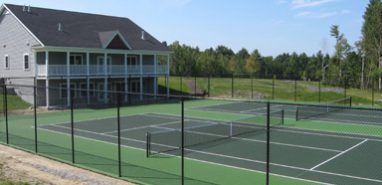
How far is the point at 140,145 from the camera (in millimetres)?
17500

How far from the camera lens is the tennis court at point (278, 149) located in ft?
42.7

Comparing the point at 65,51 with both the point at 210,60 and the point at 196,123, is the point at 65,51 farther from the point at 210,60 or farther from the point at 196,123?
the point at 210,60

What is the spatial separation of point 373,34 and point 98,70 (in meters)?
38.5

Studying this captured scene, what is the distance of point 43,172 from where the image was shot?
12375 mm

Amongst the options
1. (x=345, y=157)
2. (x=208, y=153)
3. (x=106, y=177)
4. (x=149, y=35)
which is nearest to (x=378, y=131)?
(x=345, y=157)

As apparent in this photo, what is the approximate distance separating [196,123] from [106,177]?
13096 mm

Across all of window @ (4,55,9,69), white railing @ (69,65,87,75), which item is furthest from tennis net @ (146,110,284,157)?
window @ (4,55,9,69)

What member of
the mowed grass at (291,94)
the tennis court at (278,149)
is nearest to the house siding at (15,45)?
the tennis court at (278,149)

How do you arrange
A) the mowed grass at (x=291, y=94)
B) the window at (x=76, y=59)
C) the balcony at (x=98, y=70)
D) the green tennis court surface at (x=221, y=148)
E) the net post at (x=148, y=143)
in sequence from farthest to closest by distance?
the mowed grass at (x=291, y=94) < the window at (x=76, y=59) < the balcony at (x=98, y=70) < the net post at (x=148, y=143) < the green tennis court surface at (x=221, y=148)

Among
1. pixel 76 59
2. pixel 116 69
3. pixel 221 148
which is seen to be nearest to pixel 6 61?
pixel 76 59

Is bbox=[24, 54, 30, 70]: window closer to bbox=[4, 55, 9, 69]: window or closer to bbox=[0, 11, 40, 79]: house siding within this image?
bbox=[0, 11, 40, 79]: house siding

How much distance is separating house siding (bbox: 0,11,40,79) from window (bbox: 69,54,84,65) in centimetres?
393

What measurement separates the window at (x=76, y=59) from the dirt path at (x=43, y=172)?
2618 cm

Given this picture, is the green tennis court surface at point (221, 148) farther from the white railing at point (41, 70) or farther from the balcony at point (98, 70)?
the balcony at point (98, 70)
